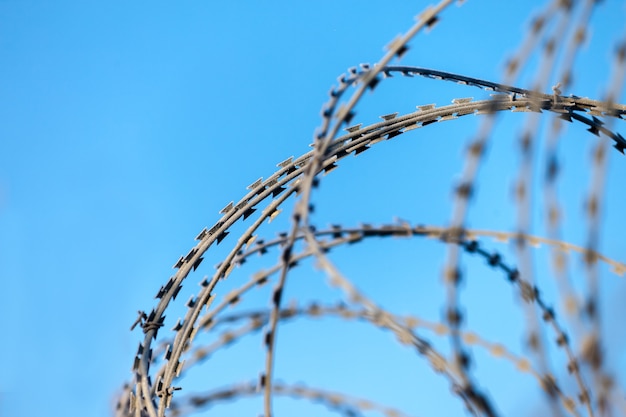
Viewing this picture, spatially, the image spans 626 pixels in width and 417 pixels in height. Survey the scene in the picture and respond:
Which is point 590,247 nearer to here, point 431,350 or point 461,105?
point 431,350

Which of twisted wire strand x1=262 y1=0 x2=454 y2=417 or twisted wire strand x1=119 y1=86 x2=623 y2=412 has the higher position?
twisted wire strand x1=119 y1=86 x2=623 y2=412

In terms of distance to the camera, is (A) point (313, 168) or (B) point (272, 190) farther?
(B) point (272, 190)

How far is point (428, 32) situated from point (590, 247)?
199 centimetres

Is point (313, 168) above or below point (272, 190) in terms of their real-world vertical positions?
below

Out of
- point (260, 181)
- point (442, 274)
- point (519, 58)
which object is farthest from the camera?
point (260, 181)

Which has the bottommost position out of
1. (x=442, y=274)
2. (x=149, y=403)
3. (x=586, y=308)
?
(x=586, y=308)

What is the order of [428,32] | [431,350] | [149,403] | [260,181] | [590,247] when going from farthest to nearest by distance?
[260,181]
[149,403]
[431,350]
[428,32]
[590,247]

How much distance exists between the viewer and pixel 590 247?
9.95 ft

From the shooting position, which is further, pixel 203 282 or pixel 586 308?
pixel 203 282

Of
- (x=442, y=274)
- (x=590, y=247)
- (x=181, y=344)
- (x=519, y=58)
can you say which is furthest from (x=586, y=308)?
(x=181, y=344)

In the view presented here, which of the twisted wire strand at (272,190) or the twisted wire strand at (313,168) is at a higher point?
the twisted wire strand at (272,190)

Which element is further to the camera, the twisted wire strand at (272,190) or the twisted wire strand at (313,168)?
the twisted wire strand at (272,190)

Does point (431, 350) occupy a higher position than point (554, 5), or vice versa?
point (554, 5)

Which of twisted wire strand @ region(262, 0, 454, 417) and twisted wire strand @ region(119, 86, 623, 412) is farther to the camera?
twisted wire strand @ region(119, 86, 623, 412)
